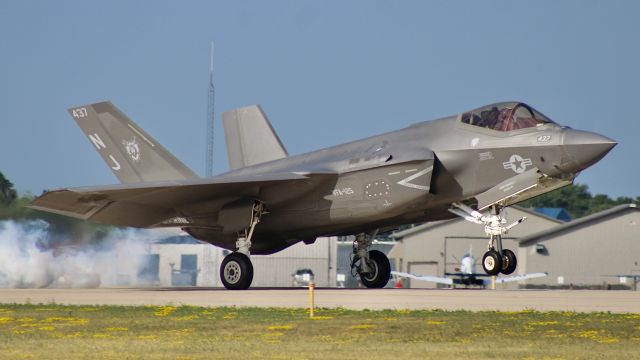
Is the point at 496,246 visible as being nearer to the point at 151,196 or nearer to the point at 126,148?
the point at 151,196

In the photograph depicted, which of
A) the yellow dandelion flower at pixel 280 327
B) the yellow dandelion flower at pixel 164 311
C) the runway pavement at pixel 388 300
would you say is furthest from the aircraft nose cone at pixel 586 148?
the yellow dandelion flower at pixel 280 327

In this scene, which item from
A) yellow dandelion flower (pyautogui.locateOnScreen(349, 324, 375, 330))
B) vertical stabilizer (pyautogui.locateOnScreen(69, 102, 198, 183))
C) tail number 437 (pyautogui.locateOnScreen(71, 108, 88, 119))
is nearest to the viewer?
yellow dandelion flower (pyautogui.locateOnScreen(349, 324, 375, 330))

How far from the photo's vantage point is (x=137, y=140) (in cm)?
2648

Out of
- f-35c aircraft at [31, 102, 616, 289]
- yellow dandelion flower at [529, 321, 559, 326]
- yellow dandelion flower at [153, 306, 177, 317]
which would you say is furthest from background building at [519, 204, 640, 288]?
yellow dandelion flower at [529, 321, 559, 326]

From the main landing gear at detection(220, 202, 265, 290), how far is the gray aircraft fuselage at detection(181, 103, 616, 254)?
47cm

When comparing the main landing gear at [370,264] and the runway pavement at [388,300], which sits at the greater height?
the main landing gear at [370,264]

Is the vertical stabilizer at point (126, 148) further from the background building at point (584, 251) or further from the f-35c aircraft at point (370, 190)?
the background building at point (584, 251)

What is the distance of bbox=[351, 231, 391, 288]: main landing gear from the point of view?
978 inches

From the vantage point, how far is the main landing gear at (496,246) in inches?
794

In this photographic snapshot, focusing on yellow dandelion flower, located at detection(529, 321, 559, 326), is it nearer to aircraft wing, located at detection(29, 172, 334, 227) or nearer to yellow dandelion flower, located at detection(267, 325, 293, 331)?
yellow dandelion flower, located at detection(267, 325, 293, 331)

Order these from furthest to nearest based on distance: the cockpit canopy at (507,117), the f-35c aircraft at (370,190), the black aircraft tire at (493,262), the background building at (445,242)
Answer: the background building at (445,242), the cockpit canopy at (507,117), the f-35c aircraft at (370,190), the black aircraft tire at (493,262)

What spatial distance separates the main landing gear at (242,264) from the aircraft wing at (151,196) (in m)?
0.52

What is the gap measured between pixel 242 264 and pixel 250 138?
19.3 feet

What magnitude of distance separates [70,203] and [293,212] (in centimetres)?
462
